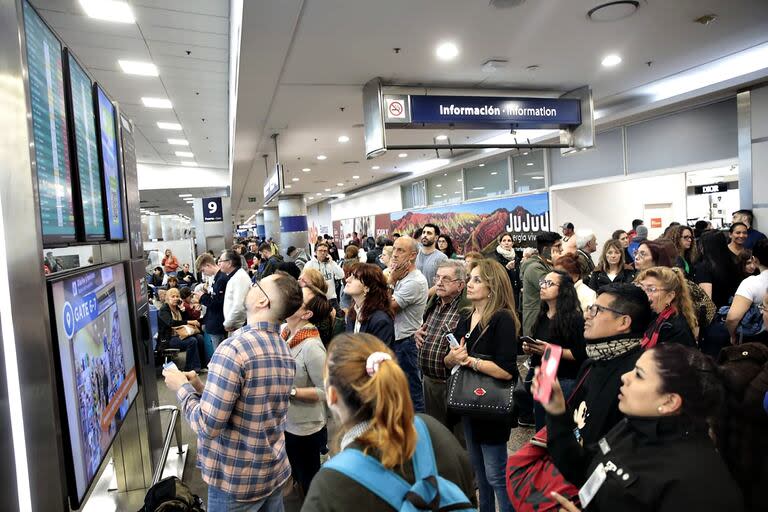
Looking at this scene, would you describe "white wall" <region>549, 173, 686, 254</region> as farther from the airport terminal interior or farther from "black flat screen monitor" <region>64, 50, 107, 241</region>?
"black flat screen monitor" <region>64, 50, 107, 241</region>

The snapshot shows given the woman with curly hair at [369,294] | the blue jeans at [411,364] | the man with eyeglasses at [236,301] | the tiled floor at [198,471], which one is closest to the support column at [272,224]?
the man with eyeglasses at [236,301]

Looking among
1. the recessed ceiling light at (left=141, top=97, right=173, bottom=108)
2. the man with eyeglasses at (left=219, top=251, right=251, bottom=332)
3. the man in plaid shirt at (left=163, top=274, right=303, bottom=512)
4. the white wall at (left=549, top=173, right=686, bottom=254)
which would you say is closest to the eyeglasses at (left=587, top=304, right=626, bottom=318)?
the man in plaid shirt at (left=163, top=274, right=303, bottom=512)

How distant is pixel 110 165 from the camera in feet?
9.41

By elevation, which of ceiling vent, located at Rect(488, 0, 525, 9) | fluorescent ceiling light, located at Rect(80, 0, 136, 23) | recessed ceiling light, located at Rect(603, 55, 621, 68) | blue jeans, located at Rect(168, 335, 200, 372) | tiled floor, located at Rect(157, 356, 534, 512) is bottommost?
tiled floor, located at Rect(157, 356, 534, 512)

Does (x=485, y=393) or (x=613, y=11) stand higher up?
(x=613, y=11)

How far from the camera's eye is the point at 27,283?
133cm

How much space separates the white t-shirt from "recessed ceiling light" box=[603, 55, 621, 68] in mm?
3334

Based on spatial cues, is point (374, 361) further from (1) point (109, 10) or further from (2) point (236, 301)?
(1) point (109, 10)

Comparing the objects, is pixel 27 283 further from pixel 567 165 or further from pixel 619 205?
pixel 619 205

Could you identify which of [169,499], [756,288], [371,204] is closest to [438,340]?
[169,499]

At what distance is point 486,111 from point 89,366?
524 cm

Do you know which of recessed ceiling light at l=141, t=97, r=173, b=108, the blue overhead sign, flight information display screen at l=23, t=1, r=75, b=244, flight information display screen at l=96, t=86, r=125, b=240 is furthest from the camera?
recessed ceiling light at l=141, t=97, r=173, b=108

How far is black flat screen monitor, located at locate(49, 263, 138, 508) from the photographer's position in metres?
1.56

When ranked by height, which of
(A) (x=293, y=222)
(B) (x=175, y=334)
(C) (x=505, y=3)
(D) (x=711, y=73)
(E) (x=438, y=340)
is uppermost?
(D) (x=711, y=73)
